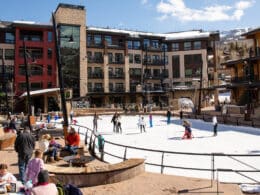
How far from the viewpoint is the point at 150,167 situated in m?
14.4

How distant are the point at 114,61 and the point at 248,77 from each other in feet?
99.0

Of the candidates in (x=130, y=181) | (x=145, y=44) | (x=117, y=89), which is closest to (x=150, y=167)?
(x=130, y=181)

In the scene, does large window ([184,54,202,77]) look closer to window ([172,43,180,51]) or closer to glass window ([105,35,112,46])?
window ([172,43,180,51])

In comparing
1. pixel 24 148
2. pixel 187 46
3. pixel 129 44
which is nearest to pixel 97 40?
pixel 129 44

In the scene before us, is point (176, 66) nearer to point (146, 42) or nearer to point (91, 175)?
point (146, 42)

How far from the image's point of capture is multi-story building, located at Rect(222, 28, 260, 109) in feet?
140

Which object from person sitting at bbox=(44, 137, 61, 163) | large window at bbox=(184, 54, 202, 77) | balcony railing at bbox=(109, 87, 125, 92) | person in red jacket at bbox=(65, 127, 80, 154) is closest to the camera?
person sitting at bbox=(44, 137, 61, 163)

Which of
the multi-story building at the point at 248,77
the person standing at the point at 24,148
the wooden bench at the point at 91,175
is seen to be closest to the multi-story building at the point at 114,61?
the multi-story building at the point at 248,77

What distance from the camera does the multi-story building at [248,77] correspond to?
42.6 meters

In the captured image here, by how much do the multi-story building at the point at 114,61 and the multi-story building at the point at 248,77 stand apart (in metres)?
6.21

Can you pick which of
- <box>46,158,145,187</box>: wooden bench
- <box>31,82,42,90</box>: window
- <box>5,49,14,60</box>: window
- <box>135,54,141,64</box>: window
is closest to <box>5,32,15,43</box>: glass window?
<box>5,49,14,60</box>: window

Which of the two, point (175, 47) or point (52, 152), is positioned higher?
point (175, 47)

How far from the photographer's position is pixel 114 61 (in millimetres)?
67938

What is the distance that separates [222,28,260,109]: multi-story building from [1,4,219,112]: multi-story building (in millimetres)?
6206
